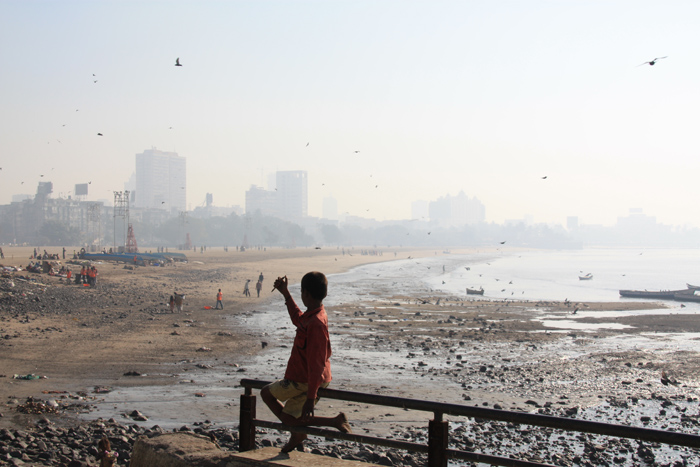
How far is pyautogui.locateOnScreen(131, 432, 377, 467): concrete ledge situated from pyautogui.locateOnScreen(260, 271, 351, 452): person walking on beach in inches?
6.9

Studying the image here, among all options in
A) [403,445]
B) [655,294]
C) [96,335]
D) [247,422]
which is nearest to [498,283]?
[655,294]

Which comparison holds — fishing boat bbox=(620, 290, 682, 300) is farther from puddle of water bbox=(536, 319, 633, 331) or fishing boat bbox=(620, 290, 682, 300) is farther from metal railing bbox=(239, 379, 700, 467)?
metal railing bbox=(239, 379, 700, 467)

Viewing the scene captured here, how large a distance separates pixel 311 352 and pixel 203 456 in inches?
59.1

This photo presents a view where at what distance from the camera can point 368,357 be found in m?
19.9

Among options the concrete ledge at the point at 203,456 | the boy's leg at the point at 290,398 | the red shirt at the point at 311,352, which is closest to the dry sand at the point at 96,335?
the concrete ledge at the point at 203,456

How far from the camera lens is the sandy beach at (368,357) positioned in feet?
44.2

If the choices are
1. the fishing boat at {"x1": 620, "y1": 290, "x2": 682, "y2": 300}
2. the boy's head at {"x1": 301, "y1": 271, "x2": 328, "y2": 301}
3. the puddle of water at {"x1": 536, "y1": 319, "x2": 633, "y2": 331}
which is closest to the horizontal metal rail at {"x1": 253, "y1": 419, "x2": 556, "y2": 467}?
the boy's head at {"x1": 301, "y1": 271, "x2": 328, "y2": 301}

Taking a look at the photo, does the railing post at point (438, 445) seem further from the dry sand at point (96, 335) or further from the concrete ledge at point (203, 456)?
the dry sand at point (96, 335)

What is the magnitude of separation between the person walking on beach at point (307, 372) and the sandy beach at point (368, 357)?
6.52 meters

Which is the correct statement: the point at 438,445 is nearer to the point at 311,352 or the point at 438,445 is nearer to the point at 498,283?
the point at 311,352

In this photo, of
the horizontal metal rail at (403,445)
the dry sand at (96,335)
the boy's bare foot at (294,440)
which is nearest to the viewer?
the horizontal metal rail at (403,445)

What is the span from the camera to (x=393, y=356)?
20.3 m

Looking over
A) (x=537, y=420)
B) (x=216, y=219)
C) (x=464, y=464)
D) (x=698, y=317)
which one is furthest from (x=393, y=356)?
(x=216, y=219)

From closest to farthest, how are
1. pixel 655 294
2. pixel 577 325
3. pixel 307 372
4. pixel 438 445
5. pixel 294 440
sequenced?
pixel 438 445
pixel 307 372
pixel 294 440
pixel 577 325
pixel 655 294
